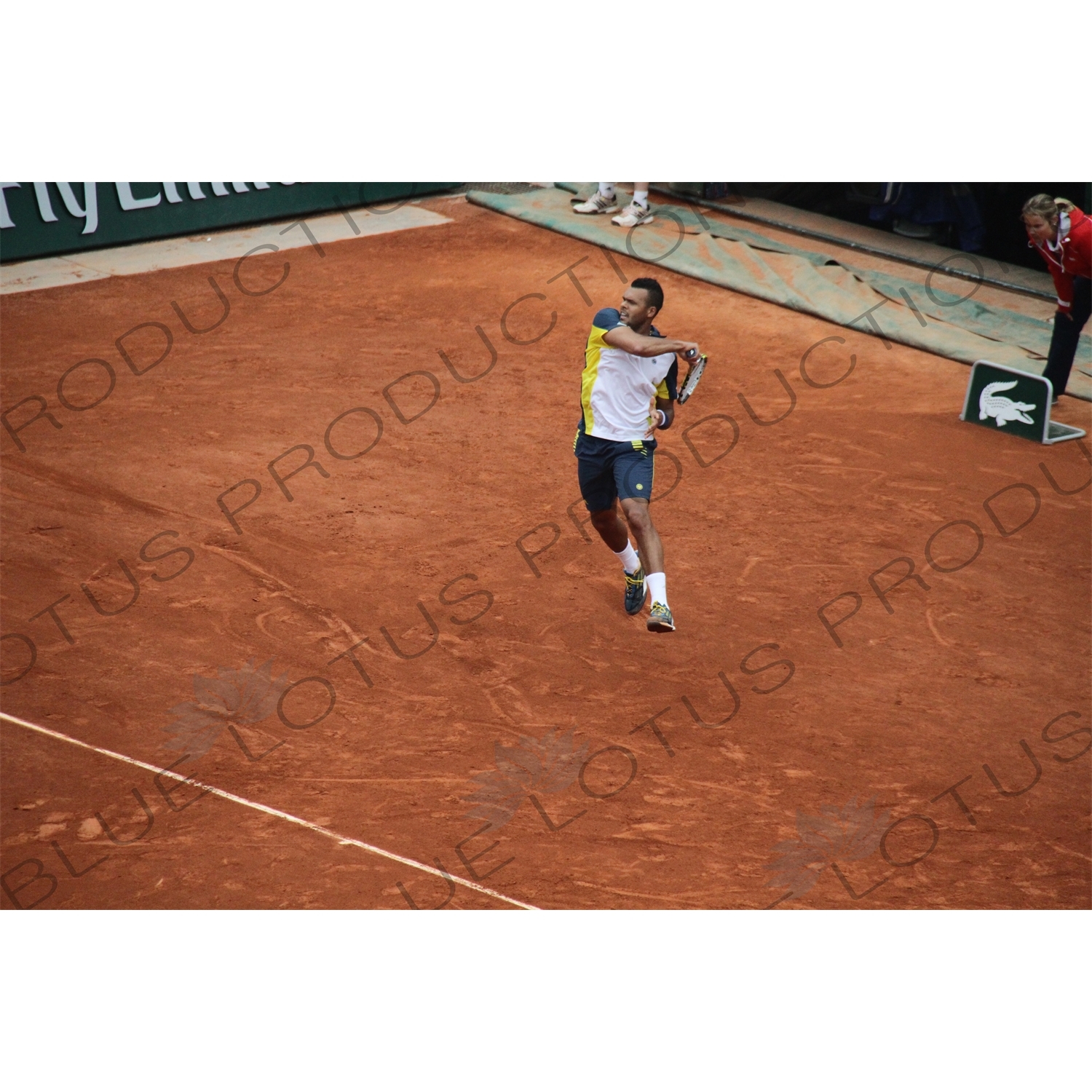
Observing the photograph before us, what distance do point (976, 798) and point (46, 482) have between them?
665 centimetres

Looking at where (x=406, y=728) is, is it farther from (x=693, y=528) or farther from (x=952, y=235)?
(x=952, y=235)

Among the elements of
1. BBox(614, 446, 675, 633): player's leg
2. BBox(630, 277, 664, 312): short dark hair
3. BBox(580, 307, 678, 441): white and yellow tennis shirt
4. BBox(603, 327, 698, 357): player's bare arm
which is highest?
BBox(630, 277, 664, 312): short dark hair

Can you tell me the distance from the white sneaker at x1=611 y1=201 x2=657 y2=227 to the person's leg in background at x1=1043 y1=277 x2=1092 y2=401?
20.0ft

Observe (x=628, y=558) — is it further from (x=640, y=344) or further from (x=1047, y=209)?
(x=1047, y=209)

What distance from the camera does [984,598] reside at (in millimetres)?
7766

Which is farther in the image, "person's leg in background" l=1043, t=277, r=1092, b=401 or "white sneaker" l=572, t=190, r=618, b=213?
"white sneaker" l=572, t=190, r=618, b=213

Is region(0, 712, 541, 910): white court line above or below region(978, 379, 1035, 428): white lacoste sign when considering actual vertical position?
below

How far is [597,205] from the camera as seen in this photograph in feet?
51.3

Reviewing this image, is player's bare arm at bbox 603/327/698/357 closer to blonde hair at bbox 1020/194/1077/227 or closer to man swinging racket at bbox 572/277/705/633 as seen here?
man swinging racket at bbox 572/277/705/633

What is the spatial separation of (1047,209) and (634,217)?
647 centimetres

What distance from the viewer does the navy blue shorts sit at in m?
6.66

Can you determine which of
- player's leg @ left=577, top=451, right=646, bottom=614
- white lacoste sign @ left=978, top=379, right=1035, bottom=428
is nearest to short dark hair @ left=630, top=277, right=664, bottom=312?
player's leg @ left=577, top=451, right=646, bottom=614

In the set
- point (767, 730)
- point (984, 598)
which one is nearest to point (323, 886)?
point (767, 730)

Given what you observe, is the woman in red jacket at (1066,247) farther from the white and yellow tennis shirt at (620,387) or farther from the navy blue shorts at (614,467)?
the navy blue shorts at (614,467)
